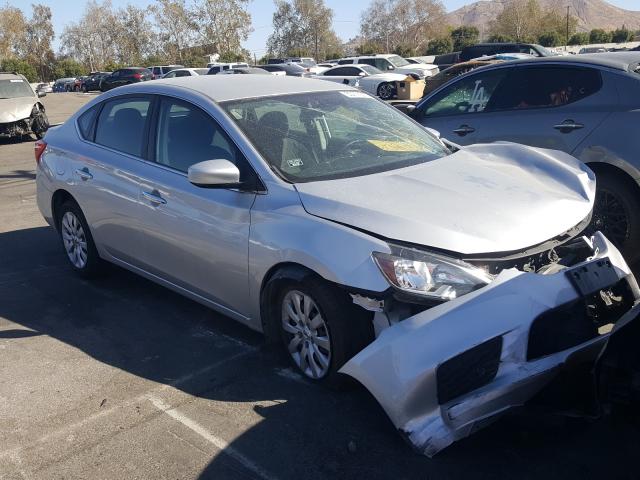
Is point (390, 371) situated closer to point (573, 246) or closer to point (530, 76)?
point (573, 246)

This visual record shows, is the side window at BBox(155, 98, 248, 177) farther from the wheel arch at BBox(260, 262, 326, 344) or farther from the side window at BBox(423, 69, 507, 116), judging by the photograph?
the side window at BBox(423, 69, 507, 116)

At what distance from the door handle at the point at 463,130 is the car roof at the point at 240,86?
1.67 meters

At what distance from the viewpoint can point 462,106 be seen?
6.54 m

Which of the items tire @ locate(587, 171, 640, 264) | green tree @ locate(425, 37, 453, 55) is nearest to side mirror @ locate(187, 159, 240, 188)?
tire @ locate(587, 171, 640, 264)

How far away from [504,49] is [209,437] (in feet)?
91.1

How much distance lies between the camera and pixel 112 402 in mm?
3752

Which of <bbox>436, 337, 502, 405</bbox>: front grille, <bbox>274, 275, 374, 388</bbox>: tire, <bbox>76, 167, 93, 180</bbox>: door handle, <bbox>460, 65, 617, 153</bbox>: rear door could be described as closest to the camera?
<bbox>436, 337, 502, 405</bbox>: front grille

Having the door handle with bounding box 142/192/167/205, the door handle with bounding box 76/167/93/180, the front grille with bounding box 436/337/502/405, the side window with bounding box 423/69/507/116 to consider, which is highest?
the side window with bounding box 423/69/507/116

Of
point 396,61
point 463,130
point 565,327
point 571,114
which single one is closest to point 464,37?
point 396,61

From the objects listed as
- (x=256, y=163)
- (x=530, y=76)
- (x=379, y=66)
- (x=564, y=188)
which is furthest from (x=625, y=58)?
(x=379, y=66)

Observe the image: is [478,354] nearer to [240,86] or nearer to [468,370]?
[468,370]

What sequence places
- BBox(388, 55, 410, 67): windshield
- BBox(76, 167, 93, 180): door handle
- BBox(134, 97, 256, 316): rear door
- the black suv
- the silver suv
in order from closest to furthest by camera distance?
1. BBox(134, 97, 256, 316): rear door
2. BBox(76, 167, 93, 180): door handle
3. the silver suv
4. the black suv
5. BBox(388, 55, 410, 67): windshield

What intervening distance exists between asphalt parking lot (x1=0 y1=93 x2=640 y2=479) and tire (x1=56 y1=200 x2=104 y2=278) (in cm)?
57

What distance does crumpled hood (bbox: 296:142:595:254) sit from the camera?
3236 millimetres
